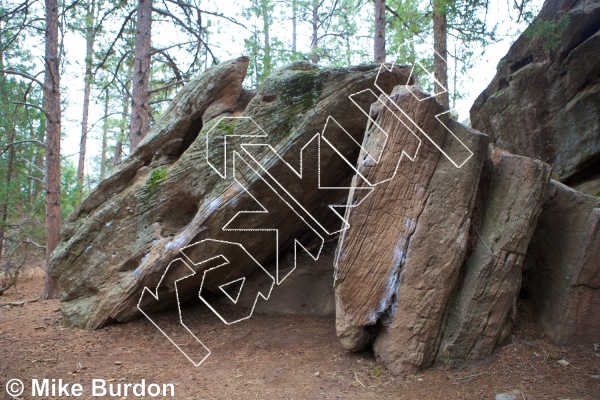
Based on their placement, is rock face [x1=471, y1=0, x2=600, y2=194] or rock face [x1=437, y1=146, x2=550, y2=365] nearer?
rock face [x1=437, y1=146, x2=550, y2=365]

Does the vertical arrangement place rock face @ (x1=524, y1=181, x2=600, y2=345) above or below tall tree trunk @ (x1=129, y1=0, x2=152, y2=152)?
below

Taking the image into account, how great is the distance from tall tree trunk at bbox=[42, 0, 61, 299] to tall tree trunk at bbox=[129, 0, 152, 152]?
1.67 meters

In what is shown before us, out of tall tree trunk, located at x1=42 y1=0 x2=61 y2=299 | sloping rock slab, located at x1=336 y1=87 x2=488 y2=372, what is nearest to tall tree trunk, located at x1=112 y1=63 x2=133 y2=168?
tall tree trunk, located at x1=42 y1=0 x2=61 y2=299

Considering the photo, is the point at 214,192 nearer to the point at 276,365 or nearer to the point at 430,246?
the point at 276,365

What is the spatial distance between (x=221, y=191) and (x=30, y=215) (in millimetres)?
7988

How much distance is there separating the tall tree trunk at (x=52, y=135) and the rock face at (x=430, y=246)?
7549 millimetres

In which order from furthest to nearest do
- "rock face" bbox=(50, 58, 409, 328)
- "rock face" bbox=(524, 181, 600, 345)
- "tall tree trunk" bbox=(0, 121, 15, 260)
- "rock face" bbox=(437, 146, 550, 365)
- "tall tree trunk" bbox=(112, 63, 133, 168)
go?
"tall tree trunk" bbox=(112, 63, 133, 168) < "tall tree trunk" bbox=(0, 121, 15, 260) < "rock face" bbox=(50, 58, 409, 328) < "rock face" bbox=(524, 181, 600, 345) < "rock face" bbox=(437, 146, 550, 365)

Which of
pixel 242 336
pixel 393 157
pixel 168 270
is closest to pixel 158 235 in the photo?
pixel 168 270

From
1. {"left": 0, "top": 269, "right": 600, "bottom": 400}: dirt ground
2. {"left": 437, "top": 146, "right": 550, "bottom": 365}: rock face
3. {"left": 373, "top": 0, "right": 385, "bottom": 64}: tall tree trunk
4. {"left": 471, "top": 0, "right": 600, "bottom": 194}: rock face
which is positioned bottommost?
{"left": 0, "top": 269, "right": 600, "bottom": 400}: dirt ground

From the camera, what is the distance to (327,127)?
6180 mm

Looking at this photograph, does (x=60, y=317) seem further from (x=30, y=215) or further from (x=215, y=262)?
(x=30, y=215)

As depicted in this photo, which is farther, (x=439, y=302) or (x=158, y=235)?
(x=158, y=235)

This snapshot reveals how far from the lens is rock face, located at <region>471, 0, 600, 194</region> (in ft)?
21.7

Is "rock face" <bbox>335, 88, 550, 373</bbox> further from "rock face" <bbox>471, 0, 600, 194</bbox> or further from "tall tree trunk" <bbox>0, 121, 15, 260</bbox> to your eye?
"tall tree trunk" <bbox>0, 121, 15, 260</bbox>
